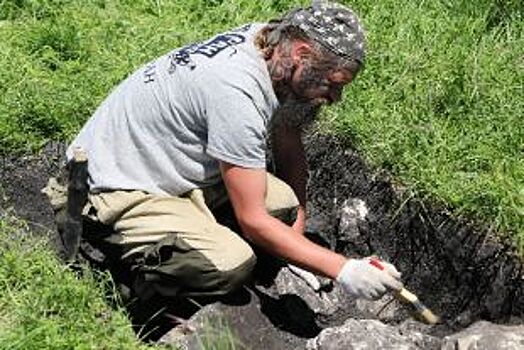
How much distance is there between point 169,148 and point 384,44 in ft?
5.65

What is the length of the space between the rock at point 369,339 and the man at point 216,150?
0.41ft

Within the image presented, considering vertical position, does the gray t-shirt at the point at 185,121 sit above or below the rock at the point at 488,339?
above

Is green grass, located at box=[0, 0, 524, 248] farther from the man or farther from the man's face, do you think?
the man's face

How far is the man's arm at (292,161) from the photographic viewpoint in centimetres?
388

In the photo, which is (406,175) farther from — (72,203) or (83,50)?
(83,50)

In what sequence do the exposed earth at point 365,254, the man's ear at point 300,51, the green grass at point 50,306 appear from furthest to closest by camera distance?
the exposed earth at point 365,254 → the man's ear at point 300,51 → the green grass at point 50,306

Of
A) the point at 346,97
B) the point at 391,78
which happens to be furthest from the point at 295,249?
the point at 391,78

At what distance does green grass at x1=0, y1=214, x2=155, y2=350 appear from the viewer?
320 centimetres

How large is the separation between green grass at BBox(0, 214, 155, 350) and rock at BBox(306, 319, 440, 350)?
0.64 meters

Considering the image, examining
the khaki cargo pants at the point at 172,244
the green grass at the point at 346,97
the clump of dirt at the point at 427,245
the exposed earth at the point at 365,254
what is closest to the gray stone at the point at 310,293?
the exposed earth at the point at 365,254

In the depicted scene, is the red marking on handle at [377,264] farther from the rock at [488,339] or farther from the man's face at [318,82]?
the man's face at [318,82]

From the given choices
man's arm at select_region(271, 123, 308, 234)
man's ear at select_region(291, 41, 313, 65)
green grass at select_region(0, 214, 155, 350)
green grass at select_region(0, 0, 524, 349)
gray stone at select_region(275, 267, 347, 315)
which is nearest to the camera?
green grass at select_region(0, 214, 155, 350)

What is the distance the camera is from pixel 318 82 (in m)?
3.35

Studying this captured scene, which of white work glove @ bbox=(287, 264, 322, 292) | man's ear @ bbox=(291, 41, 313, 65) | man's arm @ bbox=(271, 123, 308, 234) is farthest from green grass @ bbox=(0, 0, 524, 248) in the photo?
A: man's ear @ bbox=(291, 41, 313, 65)
